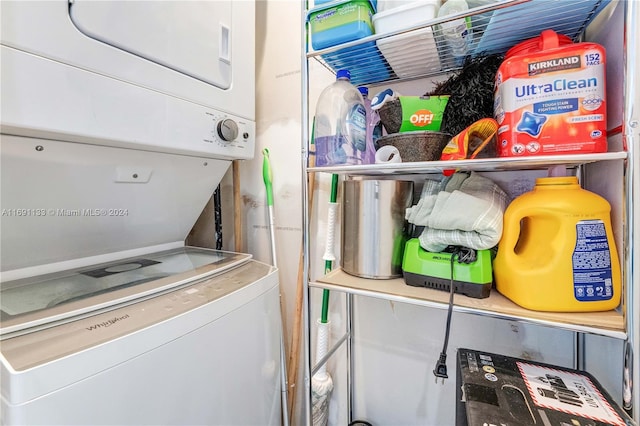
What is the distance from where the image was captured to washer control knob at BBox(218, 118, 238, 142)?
120 cm

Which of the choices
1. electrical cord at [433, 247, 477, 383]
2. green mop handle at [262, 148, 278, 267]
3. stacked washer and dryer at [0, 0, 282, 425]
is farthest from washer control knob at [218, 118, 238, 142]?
electrical cord at [433, 247, 477, 383]

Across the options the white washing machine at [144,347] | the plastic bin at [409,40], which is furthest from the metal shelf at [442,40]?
the white washing machine at [144,347]

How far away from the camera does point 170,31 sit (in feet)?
3.32

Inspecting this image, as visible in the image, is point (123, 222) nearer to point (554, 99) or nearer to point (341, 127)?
point (341, 127)

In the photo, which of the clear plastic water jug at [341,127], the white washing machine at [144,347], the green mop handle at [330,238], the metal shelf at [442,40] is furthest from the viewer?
the green mop handle at [330,238]

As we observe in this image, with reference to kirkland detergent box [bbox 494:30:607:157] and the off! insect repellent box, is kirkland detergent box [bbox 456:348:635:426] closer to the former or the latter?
kirkland detergent box [bbox 494:30:607:157]

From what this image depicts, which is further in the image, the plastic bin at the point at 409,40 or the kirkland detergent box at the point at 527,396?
the plastic bin at the point at 409,40

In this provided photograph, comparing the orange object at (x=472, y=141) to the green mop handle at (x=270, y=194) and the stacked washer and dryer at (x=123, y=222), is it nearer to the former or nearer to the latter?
the stacked washer and dryer at (x=123, y=222)

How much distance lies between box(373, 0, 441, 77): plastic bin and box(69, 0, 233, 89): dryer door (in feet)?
2.04

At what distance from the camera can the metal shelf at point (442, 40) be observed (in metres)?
0.82

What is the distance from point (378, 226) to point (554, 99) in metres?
0.58

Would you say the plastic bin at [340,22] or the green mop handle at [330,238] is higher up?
the plastic bin at [340,22]

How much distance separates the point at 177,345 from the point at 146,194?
2.19 ft

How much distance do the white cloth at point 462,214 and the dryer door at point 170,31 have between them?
36.7 inches
